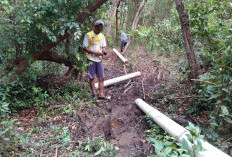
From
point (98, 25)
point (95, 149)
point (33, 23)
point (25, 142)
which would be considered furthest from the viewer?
point (98, 25)

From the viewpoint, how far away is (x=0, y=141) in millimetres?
2082

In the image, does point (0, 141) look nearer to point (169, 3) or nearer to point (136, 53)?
point (136, 53)

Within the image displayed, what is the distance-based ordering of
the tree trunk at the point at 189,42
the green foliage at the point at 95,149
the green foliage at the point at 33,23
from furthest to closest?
the tree trunk at the point at 189,42, the green foliage at the point at 33,23, the green foliage at the point at 95,149

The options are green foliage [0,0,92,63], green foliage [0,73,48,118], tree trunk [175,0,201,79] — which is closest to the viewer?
green foliage [0,0,92,63]

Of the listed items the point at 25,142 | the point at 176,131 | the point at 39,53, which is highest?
the point at 39,53

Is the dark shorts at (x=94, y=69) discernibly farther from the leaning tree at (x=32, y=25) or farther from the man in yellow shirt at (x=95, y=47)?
the leaning tree at (x=32, y=25)

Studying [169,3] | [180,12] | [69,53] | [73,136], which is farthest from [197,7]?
[169,3]

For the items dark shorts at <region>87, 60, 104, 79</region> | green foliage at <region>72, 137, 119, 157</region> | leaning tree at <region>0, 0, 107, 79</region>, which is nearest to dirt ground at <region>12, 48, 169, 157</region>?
green foliage at <region>72, 137, 119, 157</region>

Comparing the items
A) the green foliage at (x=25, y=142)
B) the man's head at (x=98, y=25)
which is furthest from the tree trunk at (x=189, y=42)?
the green foliage at (x=25, y=142)

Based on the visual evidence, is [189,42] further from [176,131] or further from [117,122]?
[117,122]

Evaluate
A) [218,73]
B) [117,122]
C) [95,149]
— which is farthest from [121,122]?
[218,73]

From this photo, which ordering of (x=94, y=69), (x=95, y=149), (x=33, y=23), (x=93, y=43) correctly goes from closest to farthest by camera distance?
(x=95, y=149)
(x=33, y=23)
(x=93, y=43)
(x=94, y=69)

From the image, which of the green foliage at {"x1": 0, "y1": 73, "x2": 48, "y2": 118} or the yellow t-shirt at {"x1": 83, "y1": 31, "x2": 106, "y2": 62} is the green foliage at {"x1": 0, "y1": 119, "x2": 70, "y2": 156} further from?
the yellow t-shirt at {"x1": 83, "y1": 31, "x2": 106, "y2": 62}

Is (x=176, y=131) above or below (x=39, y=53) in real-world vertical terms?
below
